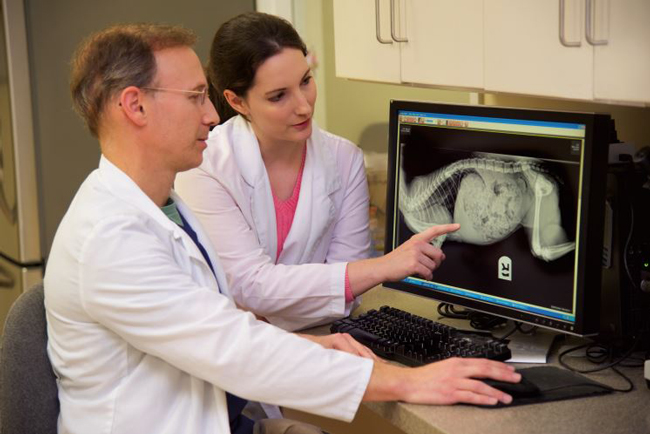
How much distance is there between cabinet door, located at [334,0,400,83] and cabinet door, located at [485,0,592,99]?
1.17 feet

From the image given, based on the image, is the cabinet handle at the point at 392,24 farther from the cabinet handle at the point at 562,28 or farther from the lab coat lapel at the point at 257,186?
the cabinet handle at the point at 562,28

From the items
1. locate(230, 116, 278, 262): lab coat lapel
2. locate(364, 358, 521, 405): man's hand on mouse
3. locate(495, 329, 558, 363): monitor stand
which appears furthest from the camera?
locate(230, 116, 278, 262): lab coat lapel

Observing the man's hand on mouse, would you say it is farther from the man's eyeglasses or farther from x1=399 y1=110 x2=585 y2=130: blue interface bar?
the man's eyeglasses

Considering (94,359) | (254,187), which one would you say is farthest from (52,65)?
(94,359)

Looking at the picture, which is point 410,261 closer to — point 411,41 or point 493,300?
point 493,300

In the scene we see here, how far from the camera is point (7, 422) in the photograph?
53.7 inches

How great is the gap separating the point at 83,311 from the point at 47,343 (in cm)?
12

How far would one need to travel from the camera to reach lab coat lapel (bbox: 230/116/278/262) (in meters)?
1.91

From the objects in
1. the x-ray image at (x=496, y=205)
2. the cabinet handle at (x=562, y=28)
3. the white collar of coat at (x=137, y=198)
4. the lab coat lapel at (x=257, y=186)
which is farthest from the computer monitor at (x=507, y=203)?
the white collar of coat at (x=137, y=198)

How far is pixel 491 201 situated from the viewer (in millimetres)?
1633

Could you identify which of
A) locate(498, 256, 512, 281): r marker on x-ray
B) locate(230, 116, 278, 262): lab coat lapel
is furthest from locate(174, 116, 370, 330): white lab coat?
locate(498, 256, 512, 281): r marker on x-ray

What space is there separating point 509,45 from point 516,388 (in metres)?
0.55

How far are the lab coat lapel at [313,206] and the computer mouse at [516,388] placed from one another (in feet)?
2.08

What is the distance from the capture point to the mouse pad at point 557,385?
1.38m
